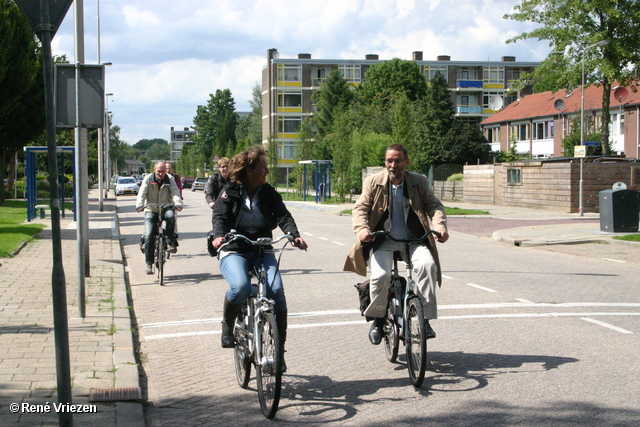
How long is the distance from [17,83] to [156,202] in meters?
22.3

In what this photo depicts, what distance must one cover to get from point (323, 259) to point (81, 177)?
20.0 ft

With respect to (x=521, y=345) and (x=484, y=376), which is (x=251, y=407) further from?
(x=521, y=345)

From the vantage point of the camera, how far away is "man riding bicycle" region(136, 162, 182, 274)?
1170 centimetres

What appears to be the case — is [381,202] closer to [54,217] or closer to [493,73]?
[54,217]

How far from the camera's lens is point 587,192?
3008cm

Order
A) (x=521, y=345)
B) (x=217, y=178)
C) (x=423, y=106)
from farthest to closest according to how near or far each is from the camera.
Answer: (x=423, y=106) < (x=217, y=178) < (x=521, y=345)

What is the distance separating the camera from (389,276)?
5.93 metres

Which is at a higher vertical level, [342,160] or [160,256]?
[342,160]

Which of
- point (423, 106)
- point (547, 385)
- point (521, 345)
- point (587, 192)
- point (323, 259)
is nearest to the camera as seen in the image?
point (547, 385)

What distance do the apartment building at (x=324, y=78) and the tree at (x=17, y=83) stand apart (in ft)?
176

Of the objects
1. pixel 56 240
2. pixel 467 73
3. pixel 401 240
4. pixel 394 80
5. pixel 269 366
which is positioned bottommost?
pixel 269 366

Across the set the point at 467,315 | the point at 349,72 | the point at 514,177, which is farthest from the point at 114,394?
the point at 349,72

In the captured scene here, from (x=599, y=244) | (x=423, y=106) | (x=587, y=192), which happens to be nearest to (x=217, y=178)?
(x=599, y=244)

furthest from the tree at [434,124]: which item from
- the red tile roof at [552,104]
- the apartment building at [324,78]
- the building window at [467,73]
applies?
the building window at [467,73]
